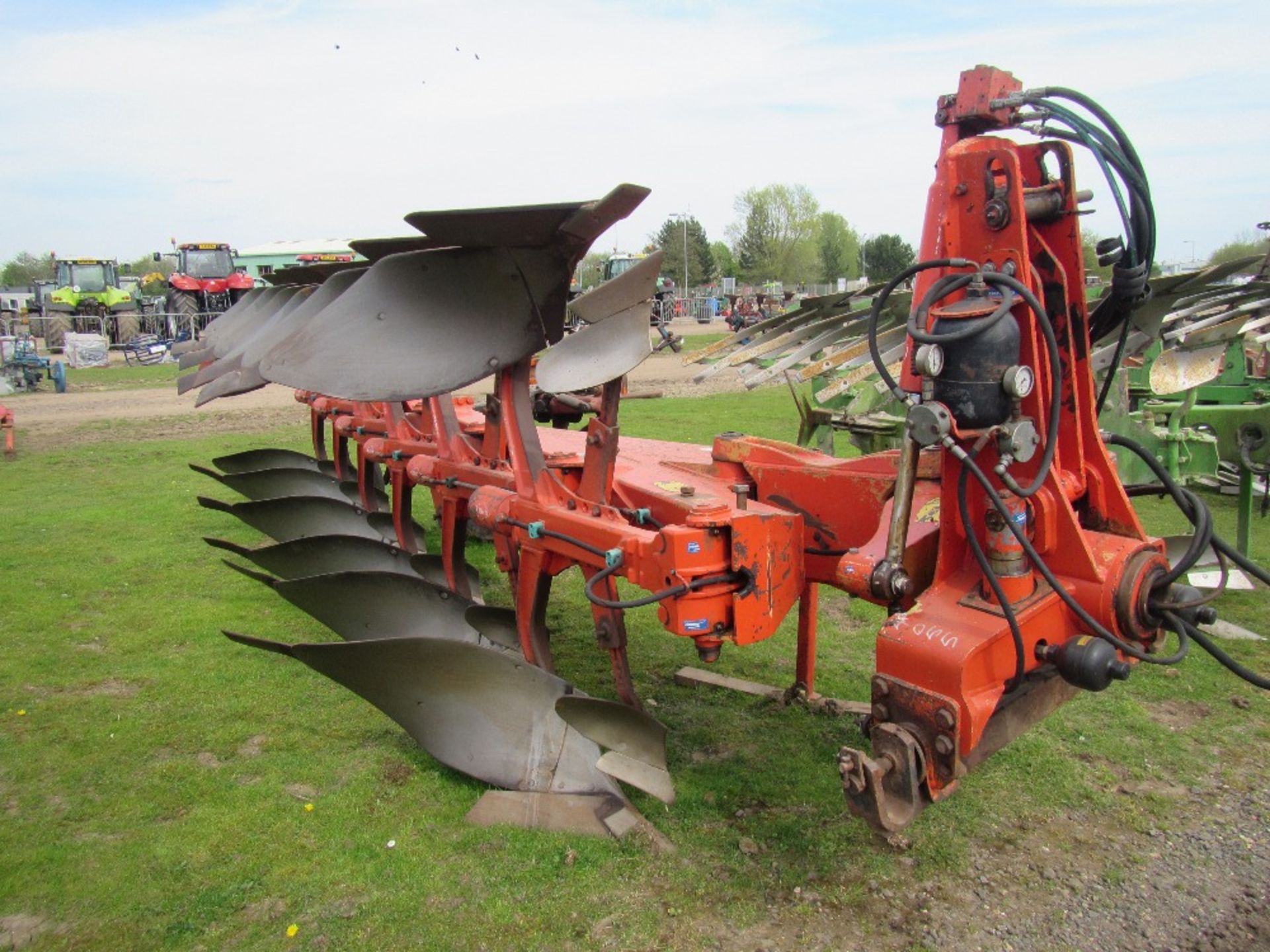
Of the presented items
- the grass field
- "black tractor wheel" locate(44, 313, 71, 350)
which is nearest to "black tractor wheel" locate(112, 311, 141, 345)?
"black tractor wheel" locate(44, 313, 71, 350)

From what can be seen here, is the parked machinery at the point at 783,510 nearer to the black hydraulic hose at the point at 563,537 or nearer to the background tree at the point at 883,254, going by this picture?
the black hydraulic hose at the point at 563,537

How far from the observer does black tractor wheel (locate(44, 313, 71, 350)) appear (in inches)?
914

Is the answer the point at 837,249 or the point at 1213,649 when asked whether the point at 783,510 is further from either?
the point at 837,249

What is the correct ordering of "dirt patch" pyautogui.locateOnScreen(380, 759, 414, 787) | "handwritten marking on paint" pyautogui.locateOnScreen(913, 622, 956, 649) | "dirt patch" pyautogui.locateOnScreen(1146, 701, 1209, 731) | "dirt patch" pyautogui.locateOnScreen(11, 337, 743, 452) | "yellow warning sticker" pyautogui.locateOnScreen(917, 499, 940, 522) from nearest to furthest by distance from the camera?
"handwritten marking on paint" pyautogui.locateOnScreen(913, 622, 956, 649)
"yellow warning sticker" pyautogui.locateOnScreen(917, 499, 940, 522)
"dirt patch" pyautogui.locateOnScreen(380, 759, 414, 787)
"dirt patch" pyautogui.locateOnScreen(1146, 701, 1209, 731)
"dirt patch" pyautogui.locateOnScreen(11, 337, 743, 452)

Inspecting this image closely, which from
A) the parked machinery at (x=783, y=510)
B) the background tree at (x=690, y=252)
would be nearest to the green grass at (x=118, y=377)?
the parked machinery at (x=783, y=510)

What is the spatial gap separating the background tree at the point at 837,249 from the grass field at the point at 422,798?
58.5 meters

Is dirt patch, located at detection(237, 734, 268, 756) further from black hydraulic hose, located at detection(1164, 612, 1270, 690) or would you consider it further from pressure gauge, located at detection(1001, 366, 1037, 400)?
black hydraulic hose, located at detection(1164, 612, 1270, 690)

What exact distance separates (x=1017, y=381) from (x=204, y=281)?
1021 inches

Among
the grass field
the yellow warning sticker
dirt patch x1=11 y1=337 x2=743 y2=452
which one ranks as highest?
the yellow warning sticker

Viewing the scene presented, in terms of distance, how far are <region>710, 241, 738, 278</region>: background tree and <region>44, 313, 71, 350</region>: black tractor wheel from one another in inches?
1363

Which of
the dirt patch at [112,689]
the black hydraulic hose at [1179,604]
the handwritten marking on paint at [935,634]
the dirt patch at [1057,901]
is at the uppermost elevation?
the black hydraulic hose at [1179,604]

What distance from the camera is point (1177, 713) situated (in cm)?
354

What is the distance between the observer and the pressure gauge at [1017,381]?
81.8 inches

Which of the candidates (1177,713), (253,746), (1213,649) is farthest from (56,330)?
(1213,649)
